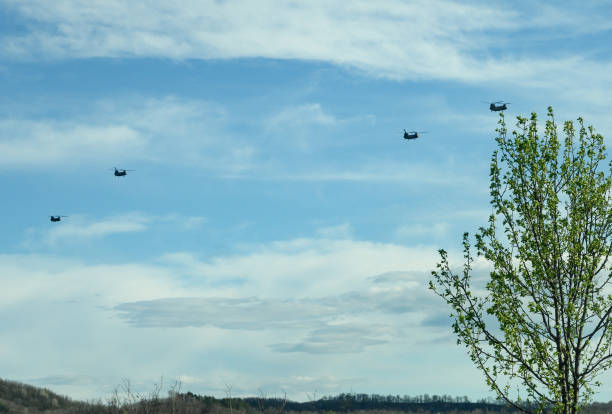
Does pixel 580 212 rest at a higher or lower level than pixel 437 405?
higher

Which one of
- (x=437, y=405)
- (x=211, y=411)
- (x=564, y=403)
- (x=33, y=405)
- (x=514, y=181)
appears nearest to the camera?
(x=564, y=403)

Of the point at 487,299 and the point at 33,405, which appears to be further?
the point at 33,405

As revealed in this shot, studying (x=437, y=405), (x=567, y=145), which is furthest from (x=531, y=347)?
(x=437, y=405)

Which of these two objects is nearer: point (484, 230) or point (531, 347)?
point (531, 347)

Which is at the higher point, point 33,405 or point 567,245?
point 567,245

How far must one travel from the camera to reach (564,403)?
23156mm

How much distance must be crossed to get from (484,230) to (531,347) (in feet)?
14.8

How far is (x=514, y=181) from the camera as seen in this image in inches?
987

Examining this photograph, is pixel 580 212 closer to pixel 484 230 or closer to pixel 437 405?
pixel 484 230

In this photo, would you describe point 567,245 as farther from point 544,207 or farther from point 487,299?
point 487,299

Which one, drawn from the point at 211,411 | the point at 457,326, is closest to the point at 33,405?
the point at 211,411

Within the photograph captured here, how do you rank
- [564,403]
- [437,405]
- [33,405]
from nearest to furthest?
1. [564,403]
2. [33,405]
3. [437,405]

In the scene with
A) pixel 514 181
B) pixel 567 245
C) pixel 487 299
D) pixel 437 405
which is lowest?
pixel 437 405

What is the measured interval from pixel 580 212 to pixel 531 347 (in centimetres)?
503
